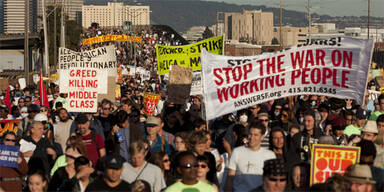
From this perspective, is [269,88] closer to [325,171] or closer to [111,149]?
[111,149]

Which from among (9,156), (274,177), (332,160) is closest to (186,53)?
(9,156)

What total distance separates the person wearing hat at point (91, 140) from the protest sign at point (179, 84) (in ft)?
19.5

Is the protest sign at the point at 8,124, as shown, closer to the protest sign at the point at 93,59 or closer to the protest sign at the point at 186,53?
the protest sign at the point at 93,59

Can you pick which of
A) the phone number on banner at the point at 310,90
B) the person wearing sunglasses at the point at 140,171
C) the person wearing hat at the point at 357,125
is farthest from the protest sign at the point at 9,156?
the person wearing hat at the point at 357,125

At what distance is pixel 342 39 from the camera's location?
11.0m

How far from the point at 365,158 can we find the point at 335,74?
114 inches

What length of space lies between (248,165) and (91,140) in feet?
9.60

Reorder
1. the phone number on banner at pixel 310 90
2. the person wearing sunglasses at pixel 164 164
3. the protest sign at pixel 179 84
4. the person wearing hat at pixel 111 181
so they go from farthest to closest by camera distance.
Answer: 1. the protest sign at pixel 179 84
2. the phone number on banner at pixel 310 90
3. the person wearing sunglasses at pixel 164 164
4. the person wearing hat at pixel 111 181

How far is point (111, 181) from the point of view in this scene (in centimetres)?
727

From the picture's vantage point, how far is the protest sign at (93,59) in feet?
61.7

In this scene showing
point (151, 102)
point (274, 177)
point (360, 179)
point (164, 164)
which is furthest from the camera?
point (151, 102)

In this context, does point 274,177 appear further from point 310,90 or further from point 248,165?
point 310,90

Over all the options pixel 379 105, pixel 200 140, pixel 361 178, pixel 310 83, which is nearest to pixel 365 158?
pixel 361 178

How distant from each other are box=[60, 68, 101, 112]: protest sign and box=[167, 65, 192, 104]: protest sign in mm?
1929
